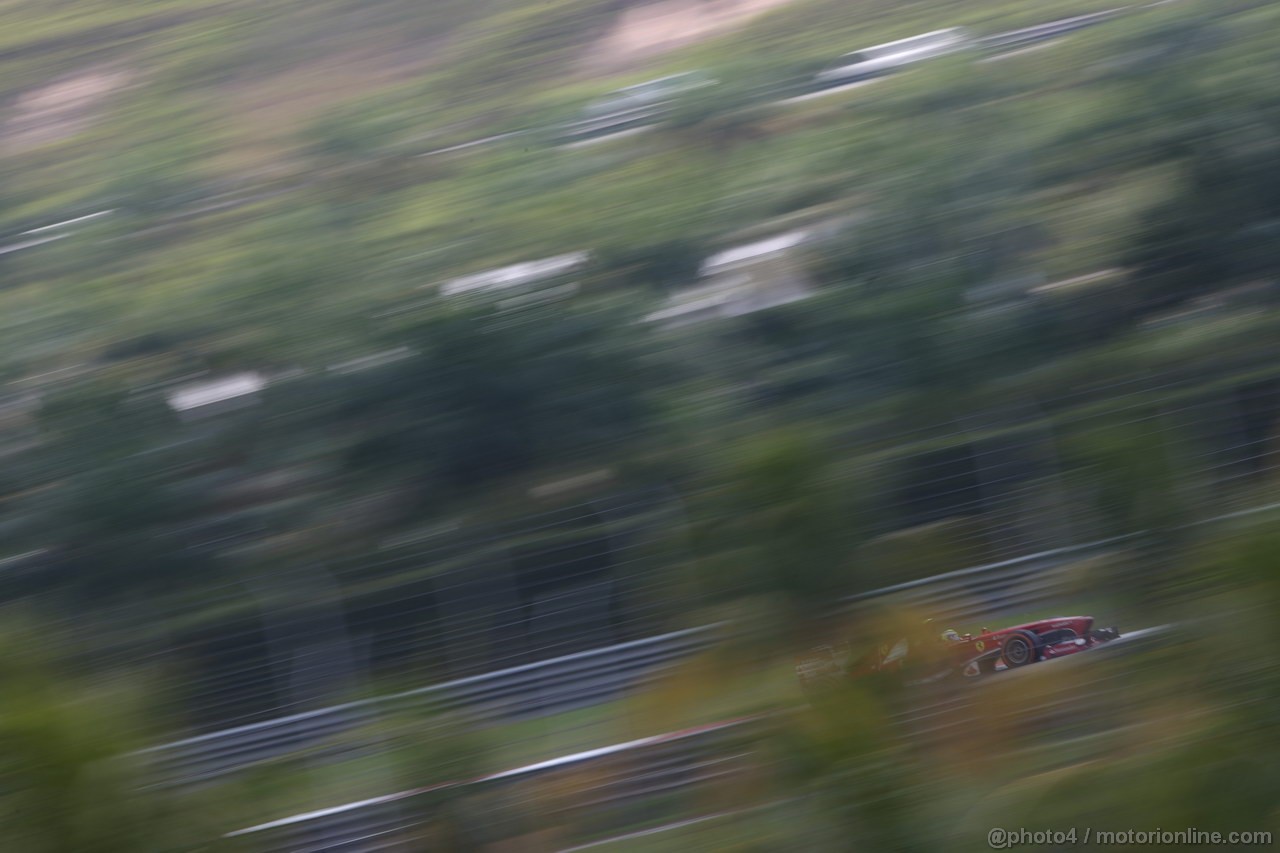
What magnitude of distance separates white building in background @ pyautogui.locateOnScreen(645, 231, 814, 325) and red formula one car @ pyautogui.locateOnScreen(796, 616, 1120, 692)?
8.48 feet

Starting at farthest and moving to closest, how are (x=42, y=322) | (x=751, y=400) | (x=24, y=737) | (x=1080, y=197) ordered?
(x=42, y=322)
(x=1080, y=197)
(x=751, y=400)
(x=24, y=737)

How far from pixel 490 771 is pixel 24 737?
0.64m

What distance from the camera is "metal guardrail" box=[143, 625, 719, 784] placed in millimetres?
1802

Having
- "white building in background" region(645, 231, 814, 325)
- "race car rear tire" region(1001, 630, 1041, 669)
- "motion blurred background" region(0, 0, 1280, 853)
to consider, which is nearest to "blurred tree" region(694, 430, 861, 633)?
"motion blurred background" region(0, 0, 1280, 853)

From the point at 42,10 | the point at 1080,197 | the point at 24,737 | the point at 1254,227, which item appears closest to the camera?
the point at 24,737

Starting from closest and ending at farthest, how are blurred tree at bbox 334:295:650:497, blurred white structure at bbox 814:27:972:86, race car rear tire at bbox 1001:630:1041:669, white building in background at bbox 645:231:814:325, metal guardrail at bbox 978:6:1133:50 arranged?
race car rear tire at bbox 1001:630:1041:669 → blurred tree at bbox 334:295:650:497 → white building in background at bbox 645:231:814:325 → metal guardrail at bbox 978:6:1133:50 → blurred white structure at bbox 814:27:972:86

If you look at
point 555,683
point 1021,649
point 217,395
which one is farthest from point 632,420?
point 1021,649

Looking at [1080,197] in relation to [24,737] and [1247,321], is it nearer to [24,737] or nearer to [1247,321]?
[1247,321]

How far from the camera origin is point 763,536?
183 cm

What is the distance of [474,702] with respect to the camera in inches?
82.7

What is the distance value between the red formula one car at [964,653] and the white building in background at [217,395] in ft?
11.6

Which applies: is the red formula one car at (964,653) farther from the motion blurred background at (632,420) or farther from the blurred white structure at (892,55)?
the blurred white structure at (892,55)

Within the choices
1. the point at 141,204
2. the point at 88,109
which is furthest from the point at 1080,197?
the point at 88,109

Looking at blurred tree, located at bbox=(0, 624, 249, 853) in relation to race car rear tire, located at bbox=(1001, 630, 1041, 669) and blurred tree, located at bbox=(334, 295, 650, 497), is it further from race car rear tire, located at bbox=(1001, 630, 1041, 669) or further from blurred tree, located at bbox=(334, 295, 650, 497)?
blurred tree, located at bbox=(334, 295, 650, 497)
